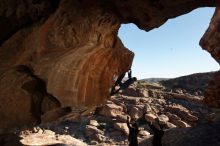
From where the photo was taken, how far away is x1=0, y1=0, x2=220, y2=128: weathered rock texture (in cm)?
901

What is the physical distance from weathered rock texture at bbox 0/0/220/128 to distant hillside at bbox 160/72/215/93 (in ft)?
92.1

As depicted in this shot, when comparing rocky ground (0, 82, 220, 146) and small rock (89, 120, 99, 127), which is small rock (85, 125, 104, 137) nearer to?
rocky ground (0, 82, 220, 146)

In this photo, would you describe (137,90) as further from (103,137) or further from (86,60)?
(86,60)

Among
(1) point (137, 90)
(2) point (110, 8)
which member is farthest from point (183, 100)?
(2) point (110, 8)

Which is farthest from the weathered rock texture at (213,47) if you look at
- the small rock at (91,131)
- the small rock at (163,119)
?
the small rock at (91,131)

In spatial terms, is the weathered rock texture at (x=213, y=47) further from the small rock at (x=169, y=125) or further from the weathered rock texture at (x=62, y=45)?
the weathered rock texture at (x=62, y=45)

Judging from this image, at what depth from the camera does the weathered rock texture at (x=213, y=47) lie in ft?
68.4

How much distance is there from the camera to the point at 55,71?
31.0 ft

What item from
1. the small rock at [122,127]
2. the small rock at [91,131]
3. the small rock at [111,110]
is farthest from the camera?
the small rock at [111,110]

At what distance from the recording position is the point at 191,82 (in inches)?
1531

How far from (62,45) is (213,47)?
1471 centimetres

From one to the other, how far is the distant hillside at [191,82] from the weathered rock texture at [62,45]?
28.1 metres

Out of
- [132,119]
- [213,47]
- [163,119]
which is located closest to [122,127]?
[132,119]

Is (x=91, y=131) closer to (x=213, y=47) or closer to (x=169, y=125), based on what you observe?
(x=169, y=125)
